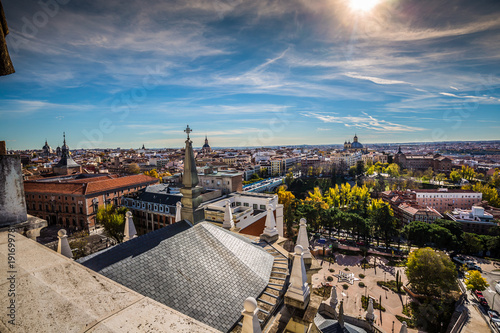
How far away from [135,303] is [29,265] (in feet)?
5.75

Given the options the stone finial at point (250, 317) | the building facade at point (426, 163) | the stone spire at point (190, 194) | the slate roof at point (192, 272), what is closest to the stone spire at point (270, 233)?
the slate roof at point (192, 272)

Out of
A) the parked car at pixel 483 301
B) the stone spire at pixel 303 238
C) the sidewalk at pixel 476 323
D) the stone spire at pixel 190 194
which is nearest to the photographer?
the stone spire at pixel 190 194

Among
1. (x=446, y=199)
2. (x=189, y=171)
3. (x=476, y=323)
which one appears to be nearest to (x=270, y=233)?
(x=189, y=171)

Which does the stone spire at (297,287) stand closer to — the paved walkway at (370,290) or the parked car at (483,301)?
the paved walkway at (370,290)

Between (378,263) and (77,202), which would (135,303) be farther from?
(77,202)

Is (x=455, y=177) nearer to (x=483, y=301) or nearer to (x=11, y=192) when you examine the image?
(x=483, y=301)

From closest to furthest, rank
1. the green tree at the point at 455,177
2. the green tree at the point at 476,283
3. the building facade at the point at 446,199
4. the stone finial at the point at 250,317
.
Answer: the stone finial at the point at 250,317
the green tree at the point at 476,283
the building facade at the point at 446,199
the green tree at the point at 455,177

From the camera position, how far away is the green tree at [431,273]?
24.4m

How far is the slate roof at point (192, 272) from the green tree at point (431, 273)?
88.5 ft

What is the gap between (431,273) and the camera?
24.4 m

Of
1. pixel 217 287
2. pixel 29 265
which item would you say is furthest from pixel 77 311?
pixel 217 287

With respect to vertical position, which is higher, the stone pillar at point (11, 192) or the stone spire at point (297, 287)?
the stone pillar at point (11, 192)

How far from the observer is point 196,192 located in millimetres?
6914

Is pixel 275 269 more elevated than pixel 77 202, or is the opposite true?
pixel 275 269
